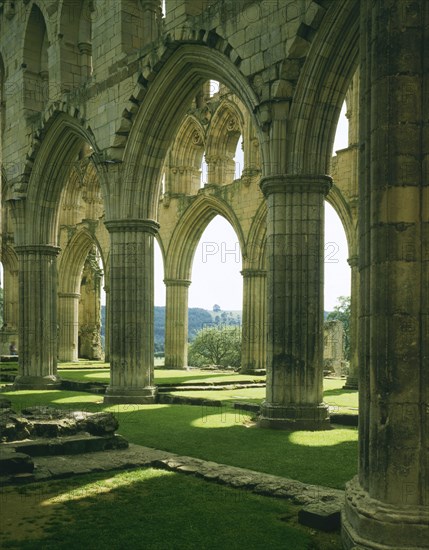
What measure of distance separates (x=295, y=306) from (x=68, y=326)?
20218mm

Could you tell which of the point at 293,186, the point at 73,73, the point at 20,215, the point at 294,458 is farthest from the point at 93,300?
the point at 294,458

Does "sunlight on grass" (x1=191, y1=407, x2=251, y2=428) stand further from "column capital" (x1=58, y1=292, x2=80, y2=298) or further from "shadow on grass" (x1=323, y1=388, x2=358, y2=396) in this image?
"column capital" (x1=58, y1=292, x2=80, y2=298)

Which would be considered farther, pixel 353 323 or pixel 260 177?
pixel 353 323

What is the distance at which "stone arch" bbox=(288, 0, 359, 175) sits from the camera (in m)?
9.32

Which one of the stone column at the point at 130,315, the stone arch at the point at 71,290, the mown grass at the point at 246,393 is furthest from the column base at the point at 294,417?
the stone arch at the point at 71,290

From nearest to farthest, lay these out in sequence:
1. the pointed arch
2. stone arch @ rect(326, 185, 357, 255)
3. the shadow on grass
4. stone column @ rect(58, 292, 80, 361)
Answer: the shadow on grass
stone arch @ rect(326, 185, 357, 255)
the pointed arch
stone column @ rect(58, 292, 80, 361)

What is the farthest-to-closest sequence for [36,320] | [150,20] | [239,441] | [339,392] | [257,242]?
1. [257,242]
2. [36,320]
3. [339,392]
4. [150,20]
5. [239,441]

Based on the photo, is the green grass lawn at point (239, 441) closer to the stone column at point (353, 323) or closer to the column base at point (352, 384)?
the column base at point (352, 384)

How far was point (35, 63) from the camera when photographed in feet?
59.0

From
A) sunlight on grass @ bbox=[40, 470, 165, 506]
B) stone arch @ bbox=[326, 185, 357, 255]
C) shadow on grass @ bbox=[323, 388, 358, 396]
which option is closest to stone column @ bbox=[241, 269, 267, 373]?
stone arch @ bbox=[326, 185, 357, 255]

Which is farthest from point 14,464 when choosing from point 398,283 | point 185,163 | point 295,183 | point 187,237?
point 185,163

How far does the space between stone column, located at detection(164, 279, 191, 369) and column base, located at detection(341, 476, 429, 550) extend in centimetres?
2050

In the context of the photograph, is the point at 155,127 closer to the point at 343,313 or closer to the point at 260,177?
the point at 260,177

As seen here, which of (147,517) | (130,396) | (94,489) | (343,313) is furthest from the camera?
(343,313)
